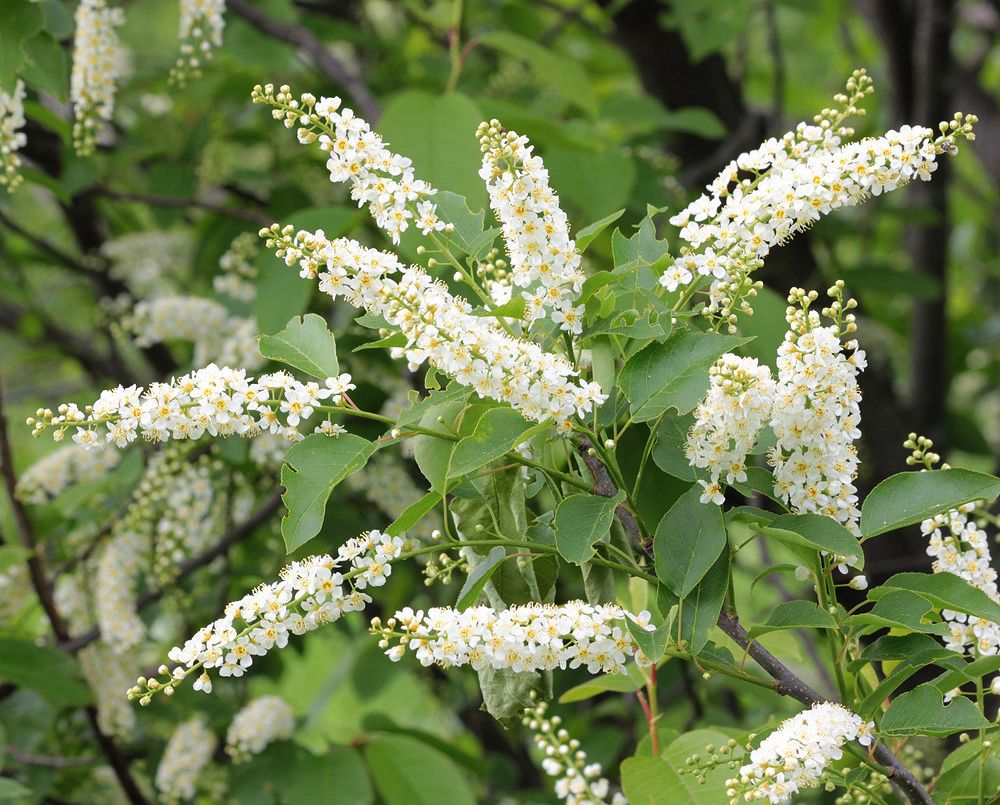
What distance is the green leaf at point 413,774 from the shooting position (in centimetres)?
263

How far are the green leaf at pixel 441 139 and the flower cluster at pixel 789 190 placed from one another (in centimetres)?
96

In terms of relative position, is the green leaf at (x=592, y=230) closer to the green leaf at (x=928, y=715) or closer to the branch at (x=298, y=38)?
the green leaf at (x=928, y=715)

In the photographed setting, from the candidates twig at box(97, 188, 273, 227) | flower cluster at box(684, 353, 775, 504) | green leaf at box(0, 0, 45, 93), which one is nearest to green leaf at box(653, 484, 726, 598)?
flower cluster at box(684, 353, 775, 504)

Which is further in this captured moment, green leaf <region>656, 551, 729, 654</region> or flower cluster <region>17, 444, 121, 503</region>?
flower cluster <region>17, 444, 121, 503</region>

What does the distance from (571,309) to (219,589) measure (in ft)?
6.75

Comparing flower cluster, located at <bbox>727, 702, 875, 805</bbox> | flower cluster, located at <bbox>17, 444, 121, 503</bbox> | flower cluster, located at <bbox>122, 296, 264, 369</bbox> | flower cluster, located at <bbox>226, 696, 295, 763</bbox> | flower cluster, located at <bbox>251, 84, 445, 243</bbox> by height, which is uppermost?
flower cluster, located at <bbox>122, 296, 264, 369</bbox>

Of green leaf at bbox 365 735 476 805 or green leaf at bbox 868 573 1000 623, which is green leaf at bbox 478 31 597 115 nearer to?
green leaf at bbox 365 735 476 805

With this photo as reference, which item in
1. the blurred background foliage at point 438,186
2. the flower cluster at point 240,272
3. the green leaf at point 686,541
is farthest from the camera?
the flower cluster at point 240,272

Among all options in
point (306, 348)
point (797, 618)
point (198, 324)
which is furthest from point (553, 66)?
point (797, 618)

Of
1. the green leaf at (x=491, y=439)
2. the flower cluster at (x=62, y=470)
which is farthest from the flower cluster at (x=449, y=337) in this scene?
the flower cluster at (x=62, y=470)

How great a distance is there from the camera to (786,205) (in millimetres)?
1484

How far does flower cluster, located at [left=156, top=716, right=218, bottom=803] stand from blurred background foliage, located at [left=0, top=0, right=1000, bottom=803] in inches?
3.7

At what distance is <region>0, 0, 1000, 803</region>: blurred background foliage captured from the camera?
2766 mm

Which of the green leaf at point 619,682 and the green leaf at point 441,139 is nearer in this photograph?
the green leaf at point 619,682
